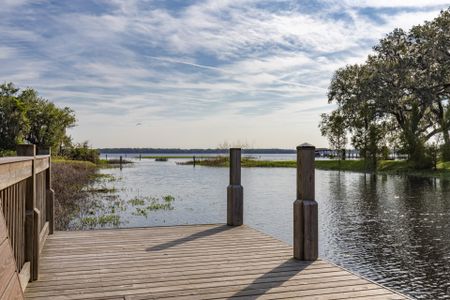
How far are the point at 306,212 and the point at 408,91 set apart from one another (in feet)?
131

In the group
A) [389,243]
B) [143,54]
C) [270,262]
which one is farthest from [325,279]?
[143,54]

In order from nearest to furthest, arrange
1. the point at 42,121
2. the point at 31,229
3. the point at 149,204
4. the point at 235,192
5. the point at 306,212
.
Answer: the point at 31,229
the point at 306,212
the point at 235,192
the point at 149,204
the point at 42,121

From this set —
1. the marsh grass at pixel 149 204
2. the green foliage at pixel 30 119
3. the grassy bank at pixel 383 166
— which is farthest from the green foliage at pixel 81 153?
the marsh grass at pixel 149 204

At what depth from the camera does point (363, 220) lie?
49.6 ft

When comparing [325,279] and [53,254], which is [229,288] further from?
[53,254]

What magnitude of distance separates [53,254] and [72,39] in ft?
52.0

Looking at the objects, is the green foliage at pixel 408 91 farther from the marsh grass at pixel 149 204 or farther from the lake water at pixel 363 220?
the marsh grass at pixel 149 204

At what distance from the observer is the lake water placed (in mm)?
8812

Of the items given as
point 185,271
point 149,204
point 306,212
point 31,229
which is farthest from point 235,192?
point 149,204

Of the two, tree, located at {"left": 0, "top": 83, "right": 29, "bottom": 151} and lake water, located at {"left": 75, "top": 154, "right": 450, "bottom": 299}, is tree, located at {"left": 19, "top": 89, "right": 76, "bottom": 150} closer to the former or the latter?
tree, located at {"left": 0, "top": 83, "right": 29, "bottom": 151}

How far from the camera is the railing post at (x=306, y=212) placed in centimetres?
598

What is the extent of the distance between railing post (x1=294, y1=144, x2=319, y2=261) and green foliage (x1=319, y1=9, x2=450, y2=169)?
37457mm

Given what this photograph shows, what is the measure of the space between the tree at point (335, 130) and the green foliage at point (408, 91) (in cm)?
544

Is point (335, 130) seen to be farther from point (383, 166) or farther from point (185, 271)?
point (185, 271)
